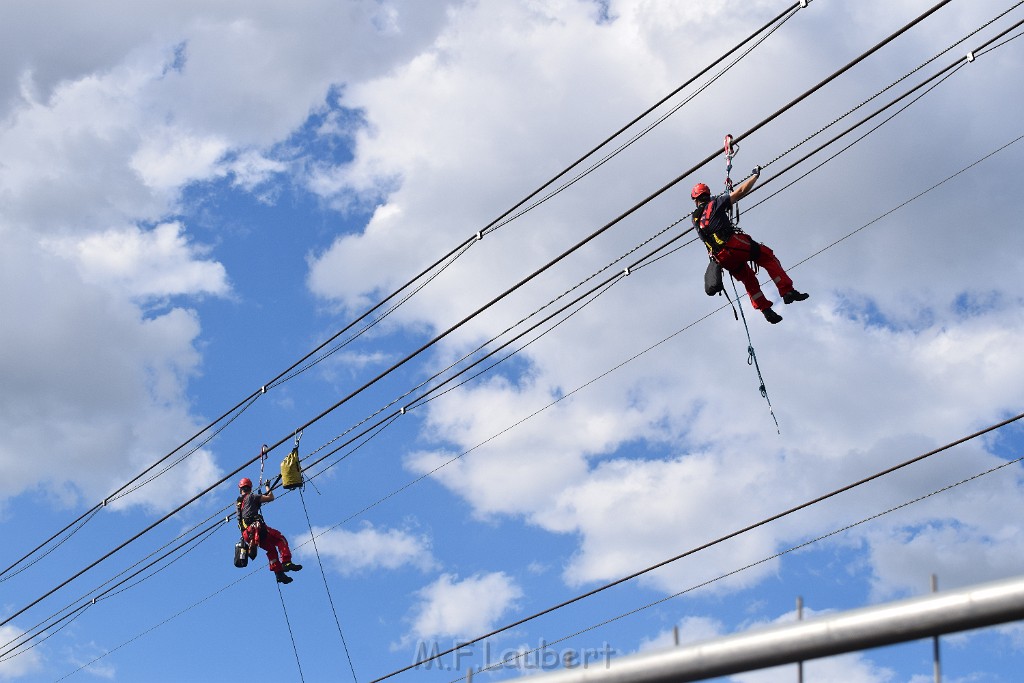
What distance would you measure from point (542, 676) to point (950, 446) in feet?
14.6

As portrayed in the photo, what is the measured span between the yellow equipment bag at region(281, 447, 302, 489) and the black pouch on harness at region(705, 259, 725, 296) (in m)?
7.99

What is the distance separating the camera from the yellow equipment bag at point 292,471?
2122cm

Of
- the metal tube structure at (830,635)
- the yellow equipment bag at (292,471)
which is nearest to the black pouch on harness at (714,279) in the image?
the metal tube structure at (830,635)

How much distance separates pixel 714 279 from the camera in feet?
52.0

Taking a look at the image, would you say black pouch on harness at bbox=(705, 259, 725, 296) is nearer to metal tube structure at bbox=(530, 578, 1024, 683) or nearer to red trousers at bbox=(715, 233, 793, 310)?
red trousers at bbox=(715, 233, 793, 310)

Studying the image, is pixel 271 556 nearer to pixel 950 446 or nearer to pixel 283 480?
pixel 283 480

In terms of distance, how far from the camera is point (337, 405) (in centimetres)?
1911

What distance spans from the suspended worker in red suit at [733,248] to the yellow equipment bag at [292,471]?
8110mm

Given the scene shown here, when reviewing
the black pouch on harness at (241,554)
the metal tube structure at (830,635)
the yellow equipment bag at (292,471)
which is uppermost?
the yellow equipment bag at (292,471)

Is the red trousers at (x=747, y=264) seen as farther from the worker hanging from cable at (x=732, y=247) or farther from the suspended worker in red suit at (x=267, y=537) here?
the suspended worker in red suit at (x=267, y=537)

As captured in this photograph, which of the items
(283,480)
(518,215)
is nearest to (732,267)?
(518,215)

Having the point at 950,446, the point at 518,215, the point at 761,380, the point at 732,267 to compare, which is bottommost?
the point at 950,446

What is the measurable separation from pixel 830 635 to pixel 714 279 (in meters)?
7.49

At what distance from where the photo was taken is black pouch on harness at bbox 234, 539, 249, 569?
22000 mm
